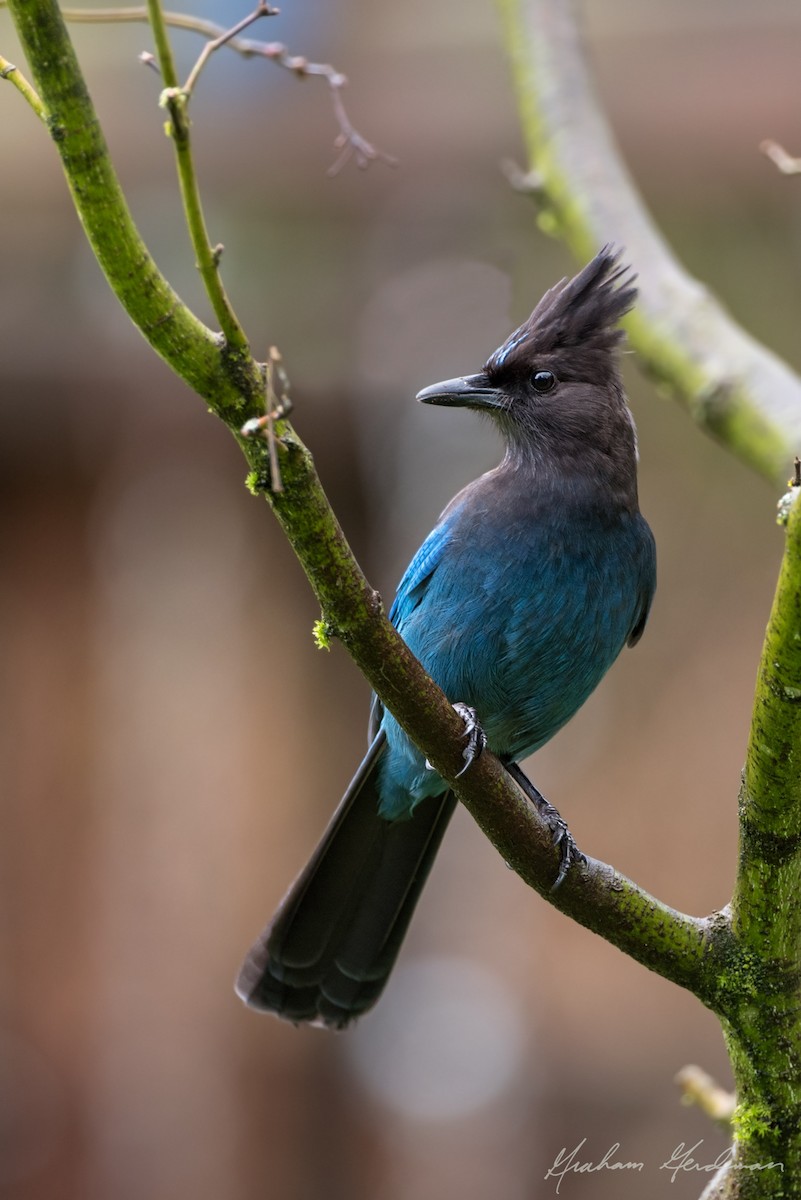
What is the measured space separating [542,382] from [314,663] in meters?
3.46

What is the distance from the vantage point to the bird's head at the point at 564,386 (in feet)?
12.8

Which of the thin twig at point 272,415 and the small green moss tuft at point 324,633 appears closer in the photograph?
the thin twig at point 272,415

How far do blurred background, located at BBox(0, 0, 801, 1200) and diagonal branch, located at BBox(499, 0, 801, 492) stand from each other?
270cm

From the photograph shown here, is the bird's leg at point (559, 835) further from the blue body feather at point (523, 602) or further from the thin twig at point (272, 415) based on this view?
the thin twig at point (272, 415)

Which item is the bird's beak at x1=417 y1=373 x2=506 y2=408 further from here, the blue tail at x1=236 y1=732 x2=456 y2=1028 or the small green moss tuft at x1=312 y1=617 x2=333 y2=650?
the small green moss tuft at x1=312 y1=617 x2=333 y2=650

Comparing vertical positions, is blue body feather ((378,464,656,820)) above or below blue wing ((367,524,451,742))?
below

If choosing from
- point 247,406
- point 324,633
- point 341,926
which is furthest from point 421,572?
point 247,406

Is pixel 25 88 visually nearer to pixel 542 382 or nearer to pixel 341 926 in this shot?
pixel 542 382

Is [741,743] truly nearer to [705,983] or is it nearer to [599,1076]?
[599,1076]

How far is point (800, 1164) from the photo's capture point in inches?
107

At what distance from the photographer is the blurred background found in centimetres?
674

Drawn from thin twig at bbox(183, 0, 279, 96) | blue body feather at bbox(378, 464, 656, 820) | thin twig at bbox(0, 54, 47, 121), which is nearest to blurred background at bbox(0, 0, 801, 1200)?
blue body feather at bbox(378, 464, 656, 820)

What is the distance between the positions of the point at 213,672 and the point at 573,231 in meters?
3.69

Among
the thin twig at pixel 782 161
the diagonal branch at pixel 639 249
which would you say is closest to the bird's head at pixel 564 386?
the diagonal branch at pixel 639 249
